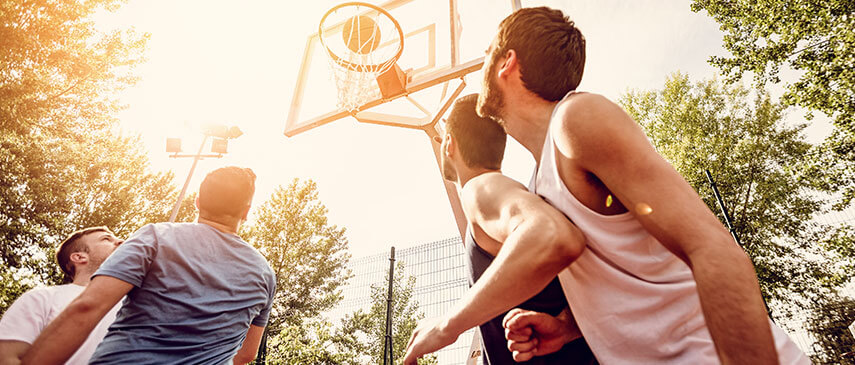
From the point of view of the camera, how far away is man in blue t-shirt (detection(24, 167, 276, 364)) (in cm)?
170

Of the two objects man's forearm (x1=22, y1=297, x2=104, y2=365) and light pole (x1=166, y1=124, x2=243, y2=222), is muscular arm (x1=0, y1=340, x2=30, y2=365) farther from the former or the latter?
light pole (x1=166, y1=124, x2=243, y2=222)

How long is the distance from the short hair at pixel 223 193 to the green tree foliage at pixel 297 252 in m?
17.1

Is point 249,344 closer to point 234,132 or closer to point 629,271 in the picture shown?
point 629,271

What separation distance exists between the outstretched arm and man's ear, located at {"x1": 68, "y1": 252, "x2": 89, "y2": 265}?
310 cm

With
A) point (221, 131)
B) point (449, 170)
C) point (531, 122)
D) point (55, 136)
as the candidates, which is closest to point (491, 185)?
point (531, 122)

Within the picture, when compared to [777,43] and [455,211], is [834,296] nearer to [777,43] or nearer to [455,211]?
[777,43]

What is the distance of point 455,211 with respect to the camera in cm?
512

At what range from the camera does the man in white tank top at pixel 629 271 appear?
810 mm

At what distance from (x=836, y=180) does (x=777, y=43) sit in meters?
4.50

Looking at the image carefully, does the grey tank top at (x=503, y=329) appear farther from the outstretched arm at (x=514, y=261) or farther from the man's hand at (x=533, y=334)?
the outstretched arm at (x=514, y=261)

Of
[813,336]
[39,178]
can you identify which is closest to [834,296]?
[813,336]

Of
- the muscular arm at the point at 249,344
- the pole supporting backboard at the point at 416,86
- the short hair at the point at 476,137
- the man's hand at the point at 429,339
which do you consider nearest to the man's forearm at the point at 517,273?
the man's hand at the point at 429,339

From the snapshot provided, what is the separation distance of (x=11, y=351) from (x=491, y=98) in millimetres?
3101

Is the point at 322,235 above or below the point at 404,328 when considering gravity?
above
